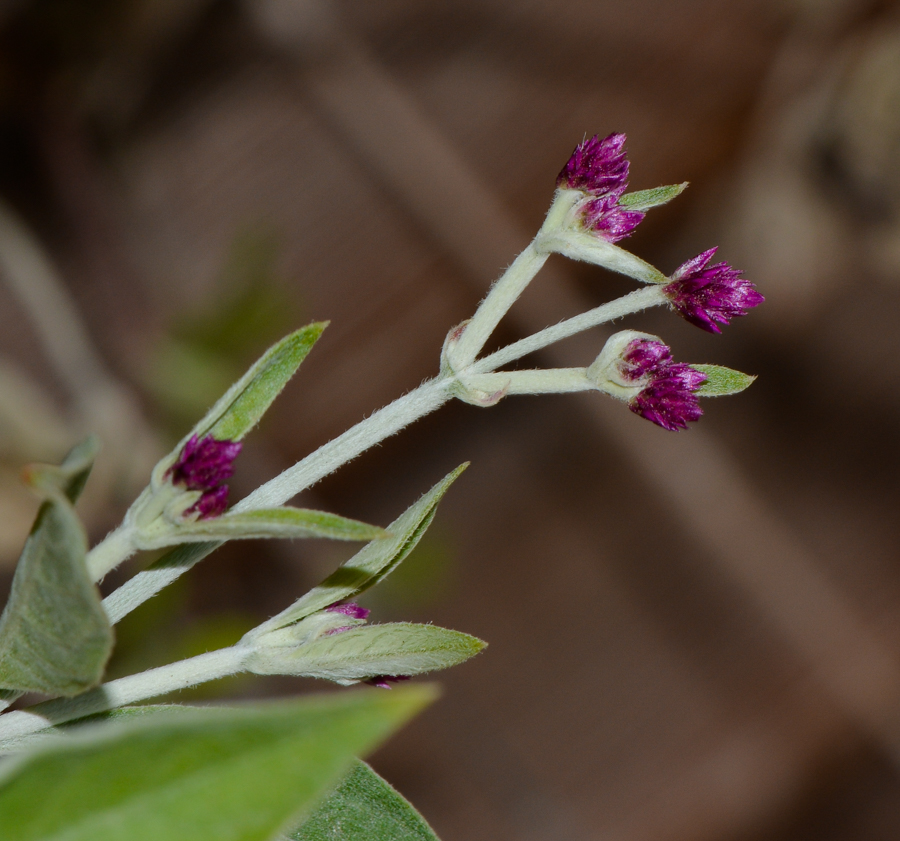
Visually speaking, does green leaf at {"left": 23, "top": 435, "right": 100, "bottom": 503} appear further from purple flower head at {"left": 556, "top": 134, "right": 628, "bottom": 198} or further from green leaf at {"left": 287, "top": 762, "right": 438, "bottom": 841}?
purple flower head at {"left": 556, "top": 134, "right": 628, "bottom": 198}

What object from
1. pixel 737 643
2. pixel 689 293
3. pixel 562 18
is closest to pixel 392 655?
pixel 689 293

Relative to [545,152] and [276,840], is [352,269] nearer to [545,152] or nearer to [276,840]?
[545,152]

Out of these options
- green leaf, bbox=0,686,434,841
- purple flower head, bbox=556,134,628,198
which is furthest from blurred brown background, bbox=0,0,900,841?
green leaf, bbox=0,686,434,841

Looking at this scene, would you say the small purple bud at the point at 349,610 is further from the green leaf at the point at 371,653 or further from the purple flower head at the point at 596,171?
the purple flower head at the point at 596,171

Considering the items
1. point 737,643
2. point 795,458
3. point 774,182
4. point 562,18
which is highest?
point 562,18

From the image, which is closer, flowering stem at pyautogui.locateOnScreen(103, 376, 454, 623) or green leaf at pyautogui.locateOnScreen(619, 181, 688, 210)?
flowering stem at pyautogui.locateOnScreen(103, 376, 454, 623)

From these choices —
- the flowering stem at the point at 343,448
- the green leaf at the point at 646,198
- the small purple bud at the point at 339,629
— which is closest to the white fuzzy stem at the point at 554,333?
the flowering stem at the point at 343,448

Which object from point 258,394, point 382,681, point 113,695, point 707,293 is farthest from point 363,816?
point 707,293
